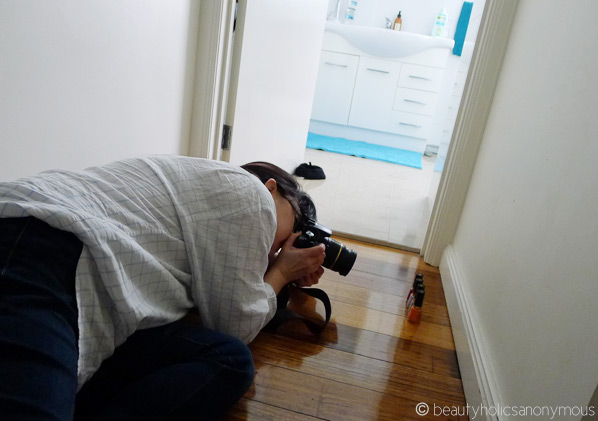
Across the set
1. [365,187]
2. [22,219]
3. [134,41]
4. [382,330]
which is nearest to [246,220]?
[22,219]

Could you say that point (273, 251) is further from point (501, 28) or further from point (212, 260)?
point (501, 28)

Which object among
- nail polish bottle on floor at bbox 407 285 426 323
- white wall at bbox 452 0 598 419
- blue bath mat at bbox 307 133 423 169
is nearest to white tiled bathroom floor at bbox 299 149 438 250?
blue bath mat at bbox 307 133 423 169

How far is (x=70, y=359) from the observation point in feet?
1.78

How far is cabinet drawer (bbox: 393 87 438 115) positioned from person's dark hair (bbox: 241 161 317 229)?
2.90 meters

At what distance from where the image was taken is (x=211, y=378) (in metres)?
0.69

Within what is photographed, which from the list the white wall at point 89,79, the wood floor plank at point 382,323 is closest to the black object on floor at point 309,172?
the white wall at point 89,79

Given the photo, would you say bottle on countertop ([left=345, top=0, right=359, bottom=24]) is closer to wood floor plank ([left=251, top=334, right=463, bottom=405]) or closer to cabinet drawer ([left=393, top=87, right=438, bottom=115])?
cabinet drawer ([left=393, top=87, right=438, bottom=115])

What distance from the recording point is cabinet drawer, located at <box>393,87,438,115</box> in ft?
11.8

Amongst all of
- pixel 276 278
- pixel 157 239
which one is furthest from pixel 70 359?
pixel 276 278

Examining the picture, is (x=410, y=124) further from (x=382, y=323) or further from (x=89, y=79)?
(x=89, y=79)

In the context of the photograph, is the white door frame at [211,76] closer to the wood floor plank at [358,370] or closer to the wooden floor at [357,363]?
the wooden floor at [357,363]

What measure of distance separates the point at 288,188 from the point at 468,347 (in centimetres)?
49

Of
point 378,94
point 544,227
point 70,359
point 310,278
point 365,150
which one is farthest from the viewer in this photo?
point 378,94

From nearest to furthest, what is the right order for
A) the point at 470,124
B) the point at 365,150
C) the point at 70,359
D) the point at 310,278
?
the point at 70,359, the point at 310,278, the point at 470,124, the point at 365,150
